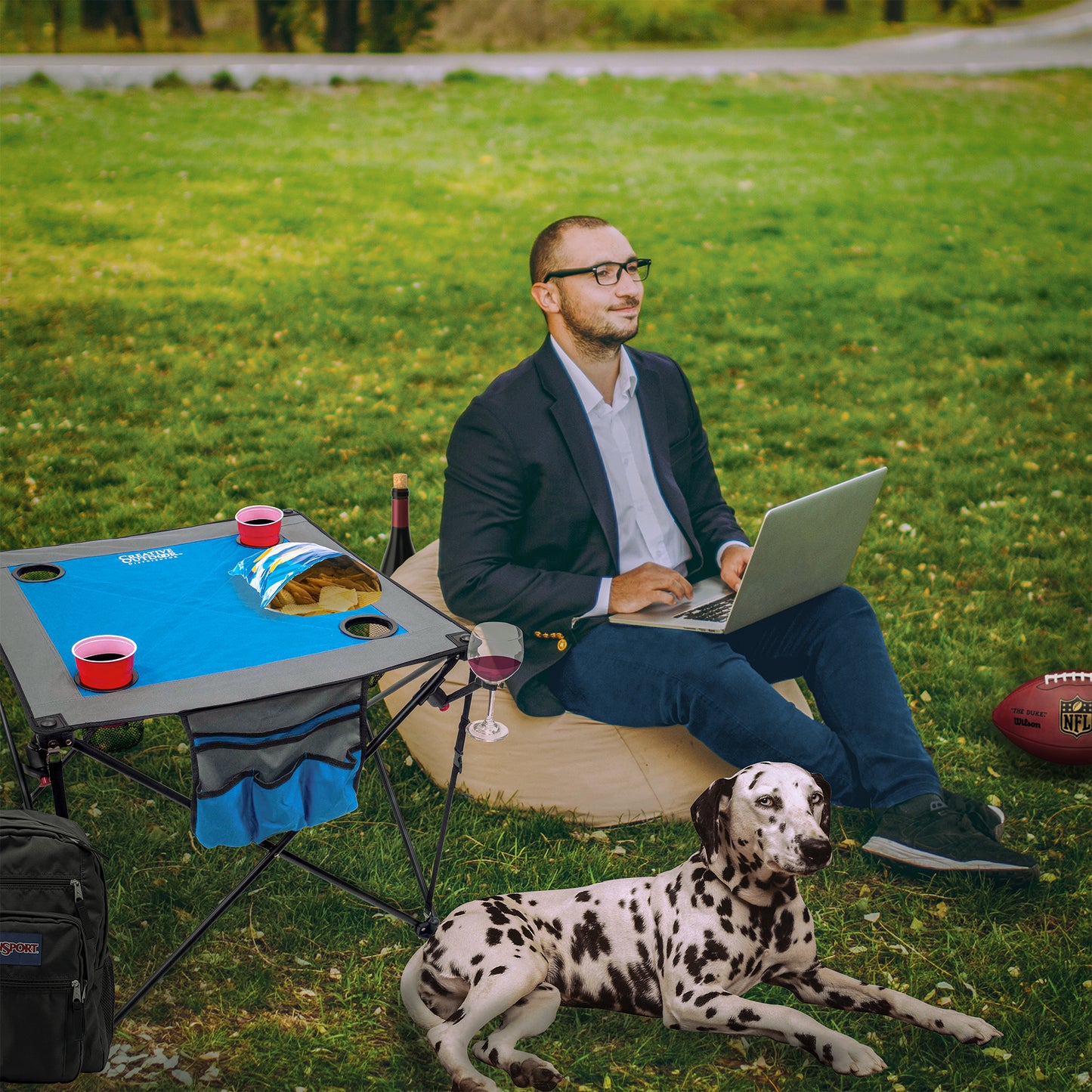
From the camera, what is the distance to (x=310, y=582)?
352cm

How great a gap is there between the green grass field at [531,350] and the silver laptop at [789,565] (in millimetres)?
773

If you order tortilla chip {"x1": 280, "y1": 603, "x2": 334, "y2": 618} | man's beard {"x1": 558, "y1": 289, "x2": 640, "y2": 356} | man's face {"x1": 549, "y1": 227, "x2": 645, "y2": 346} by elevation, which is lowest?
tortilla chip {"x1": 280, "y1": 603, "x2": 334, "y2": 618}

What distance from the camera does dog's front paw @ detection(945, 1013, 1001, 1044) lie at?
316 cm

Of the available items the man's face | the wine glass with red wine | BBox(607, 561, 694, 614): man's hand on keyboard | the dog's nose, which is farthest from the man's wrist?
the dog's nose

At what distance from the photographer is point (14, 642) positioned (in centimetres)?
316

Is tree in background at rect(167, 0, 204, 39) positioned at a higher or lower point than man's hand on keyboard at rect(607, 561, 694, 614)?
higher

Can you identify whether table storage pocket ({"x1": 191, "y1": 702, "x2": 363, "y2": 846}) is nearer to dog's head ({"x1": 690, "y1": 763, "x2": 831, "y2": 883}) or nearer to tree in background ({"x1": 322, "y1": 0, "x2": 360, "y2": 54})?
dog's head ({"x1": 690, "y1": 763, "x2": 831, "y2": 883})

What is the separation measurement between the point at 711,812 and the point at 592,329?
5.74ft

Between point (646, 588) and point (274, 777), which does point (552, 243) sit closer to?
point (646, 588)

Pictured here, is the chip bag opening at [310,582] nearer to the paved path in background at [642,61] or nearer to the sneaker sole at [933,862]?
the sneaker sole at [933,862]

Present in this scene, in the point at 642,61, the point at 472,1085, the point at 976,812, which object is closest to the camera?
the point at 472,1085

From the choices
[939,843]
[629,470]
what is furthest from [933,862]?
[629,470]

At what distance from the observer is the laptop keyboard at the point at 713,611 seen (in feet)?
12.7

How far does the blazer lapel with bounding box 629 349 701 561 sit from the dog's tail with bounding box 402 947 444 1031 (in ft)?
5.97
